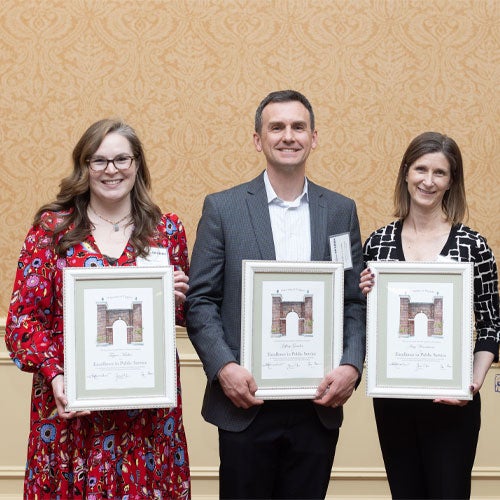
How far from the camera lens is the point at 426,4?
4207 mm

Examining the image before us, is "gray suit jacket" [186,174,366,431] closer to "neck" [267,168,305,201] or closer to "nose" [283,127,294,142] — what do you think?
"neck" [267,168,305,201]

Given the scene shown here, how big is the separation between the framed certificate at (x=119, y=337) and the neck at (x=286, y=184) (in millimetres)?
486

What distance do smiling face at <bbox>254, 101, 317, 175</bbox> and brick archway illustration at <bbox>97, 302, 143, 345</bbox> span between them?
0.65m

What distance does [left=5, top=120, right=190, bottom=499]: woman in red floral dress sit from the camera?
243 cm

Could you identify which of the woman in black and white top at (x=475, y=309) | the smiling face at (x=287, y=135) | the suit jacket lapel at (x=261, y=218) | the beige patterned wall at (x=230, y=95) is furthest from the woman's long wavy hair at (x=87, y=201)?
the beige patterned wall at (x=230, y=95)

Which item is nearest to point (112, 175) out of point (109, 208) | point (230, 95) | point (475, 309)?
point (109, 208)

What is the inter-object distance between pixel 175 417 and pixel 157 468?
16 cm

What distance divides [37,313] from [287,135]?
942 mm

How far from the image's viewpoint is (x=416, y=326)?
260 cm

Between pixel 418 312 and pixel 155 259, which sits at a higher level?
pixel 155 259

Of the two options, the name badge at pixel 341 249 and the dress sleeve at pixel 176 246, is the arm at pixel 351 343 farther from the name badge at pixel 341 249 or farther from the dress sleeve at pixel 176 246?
the dress sleeve at pixel 176 246

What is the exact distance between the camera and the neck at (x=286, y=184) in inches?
105

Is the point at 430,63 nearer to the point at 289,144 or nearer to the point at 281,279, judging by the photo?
the point at 289,144

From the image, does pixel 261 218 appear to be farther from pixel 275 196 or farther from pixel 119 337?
pixel 119 337
